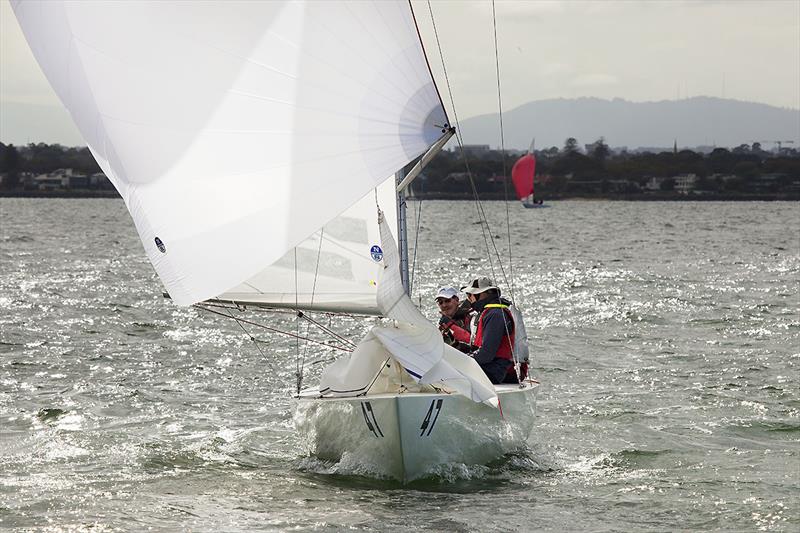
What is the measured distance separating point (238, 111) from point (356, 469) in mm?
2741

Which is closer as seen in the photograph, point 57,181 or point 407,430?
point 407,430

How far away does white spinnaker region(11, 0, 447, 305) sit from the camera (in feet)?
26.6

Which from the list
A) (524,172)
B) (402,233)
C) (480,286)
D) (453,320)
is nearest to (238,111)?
(402,233)

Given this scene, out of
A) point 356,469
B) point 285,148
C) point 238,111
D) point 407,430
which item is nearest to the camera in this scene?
point 285,148

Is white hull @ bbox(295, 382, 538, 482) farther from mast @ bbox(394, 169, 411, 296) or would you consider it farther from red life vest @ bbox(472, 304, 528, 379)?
mast @ bbox(394, 169, 411, 296)

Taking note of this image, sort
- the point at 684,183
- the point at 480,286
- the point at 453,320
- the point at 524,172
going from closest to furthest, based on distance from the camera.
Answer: the point at 480,286
the point at 453,320
the point at 524,172
the point at 684,183

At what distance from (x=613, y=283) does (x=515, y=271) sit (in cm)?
541

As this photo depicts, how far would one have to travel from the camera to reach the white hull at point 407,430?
28.2ft

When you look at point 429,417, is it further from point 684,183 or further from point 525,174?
point 684,183

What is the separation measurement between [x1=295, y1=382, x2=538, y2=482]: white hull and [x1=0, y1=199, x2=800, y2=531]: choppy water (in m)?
0.15

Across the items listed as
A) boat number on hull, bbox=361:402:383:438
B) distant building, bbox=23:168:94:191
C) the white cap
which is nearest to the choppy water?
boat number on hull, bbox=361:402:383:438

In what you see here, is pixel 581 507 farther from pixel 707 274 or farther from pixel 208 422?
pixel 707 274

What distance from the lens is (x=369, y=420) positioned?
8727 millimetres

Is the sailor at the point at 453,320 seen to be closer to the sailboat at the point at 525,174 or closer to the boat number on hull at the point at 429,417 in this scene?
the boat number on hull at the point at 429,417
